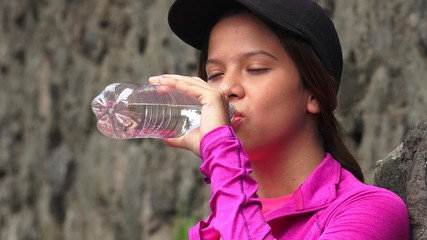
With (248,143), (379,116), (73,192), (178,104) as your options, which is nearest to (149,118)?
(178,104)

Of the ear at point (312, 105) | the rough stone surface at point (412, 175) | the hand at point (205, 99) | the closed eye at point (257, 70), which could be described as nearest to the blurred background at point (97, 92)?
the rough stone surface at point (412, 175)

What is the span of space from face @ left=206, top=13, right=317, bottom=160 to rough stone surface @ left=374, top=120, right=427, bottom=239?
0.72 ft

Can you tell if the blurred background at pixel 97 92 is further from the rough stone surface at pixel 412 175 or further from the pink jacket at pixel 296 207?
the pink jacket at pixel 296 207

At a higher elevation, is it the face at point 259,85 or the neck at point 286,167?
the face at point 259,85

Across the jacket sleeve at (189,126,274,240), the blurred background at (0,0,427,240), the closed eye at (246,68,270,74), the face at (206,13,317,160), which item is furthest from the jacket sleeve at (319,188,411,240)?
the blurred background at (0,0,427,240)

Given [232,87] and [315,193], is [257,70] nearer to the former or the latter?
[232,87]

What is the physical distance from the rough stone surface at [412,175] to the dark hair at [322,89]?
7cm

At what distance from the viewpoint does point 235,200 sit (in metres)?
2.11

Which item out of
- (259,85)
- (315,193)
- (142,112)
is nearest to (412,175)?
(315,193)

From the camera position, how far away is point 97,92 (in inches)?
265

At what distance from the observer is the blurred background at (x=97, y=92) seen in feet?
13.8

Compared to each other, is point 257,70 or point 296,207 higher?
point 257,70

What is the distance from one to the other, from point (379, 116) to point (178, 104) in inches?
78.2

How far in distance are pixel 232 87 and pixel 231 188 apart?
0.28 metres
